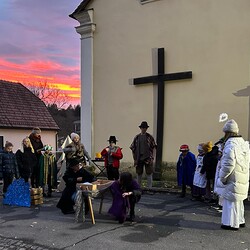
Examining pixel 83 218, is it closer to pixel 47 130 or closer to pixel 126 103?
pixel 126 103

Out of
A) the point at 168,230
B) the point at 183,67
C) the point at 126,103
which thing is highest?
the point at 183,67

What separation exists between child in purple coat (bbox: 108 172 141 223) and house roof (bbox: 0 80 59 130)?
66.2ft

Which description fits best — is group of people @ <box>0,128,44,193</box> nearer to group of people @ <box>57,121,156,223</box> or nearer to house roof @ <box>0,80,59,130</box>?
group of people @ <box>57,121,156,223</box>

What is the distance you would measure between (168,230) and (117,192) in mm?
1234

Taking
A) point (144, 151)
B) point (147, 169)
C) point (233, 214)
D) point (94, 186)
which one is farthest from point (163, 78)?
point (233, 214)

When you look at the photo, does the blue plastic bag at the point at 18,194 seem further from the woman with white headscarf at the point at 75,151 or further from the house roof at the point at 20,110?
the house roof at the point at 20,110

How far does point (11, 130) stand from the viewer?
26.6 meters

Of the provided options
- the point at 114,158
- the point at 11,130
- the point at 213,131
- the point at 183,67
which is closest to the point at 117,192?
the point at 114,158

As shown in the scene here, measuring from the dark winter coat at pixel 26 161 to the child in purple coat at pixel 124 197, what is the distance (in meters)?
3.41

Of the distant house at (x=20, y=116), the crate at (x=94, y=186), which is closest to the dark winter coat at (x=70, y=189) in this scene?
the crate at (x=94, y=186)

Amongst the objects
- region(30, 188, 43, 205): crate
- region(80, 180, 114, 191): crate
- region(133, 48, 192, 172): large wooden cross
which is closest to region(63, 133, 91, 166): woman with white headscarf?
region(30, 188, 43, 205): crate

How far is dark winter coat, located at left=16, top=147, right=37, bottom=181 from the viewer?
971cm

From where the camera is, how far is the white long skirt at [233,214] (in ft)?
20.7

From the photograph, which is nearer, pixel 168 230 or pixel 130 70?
pixel 168 230
